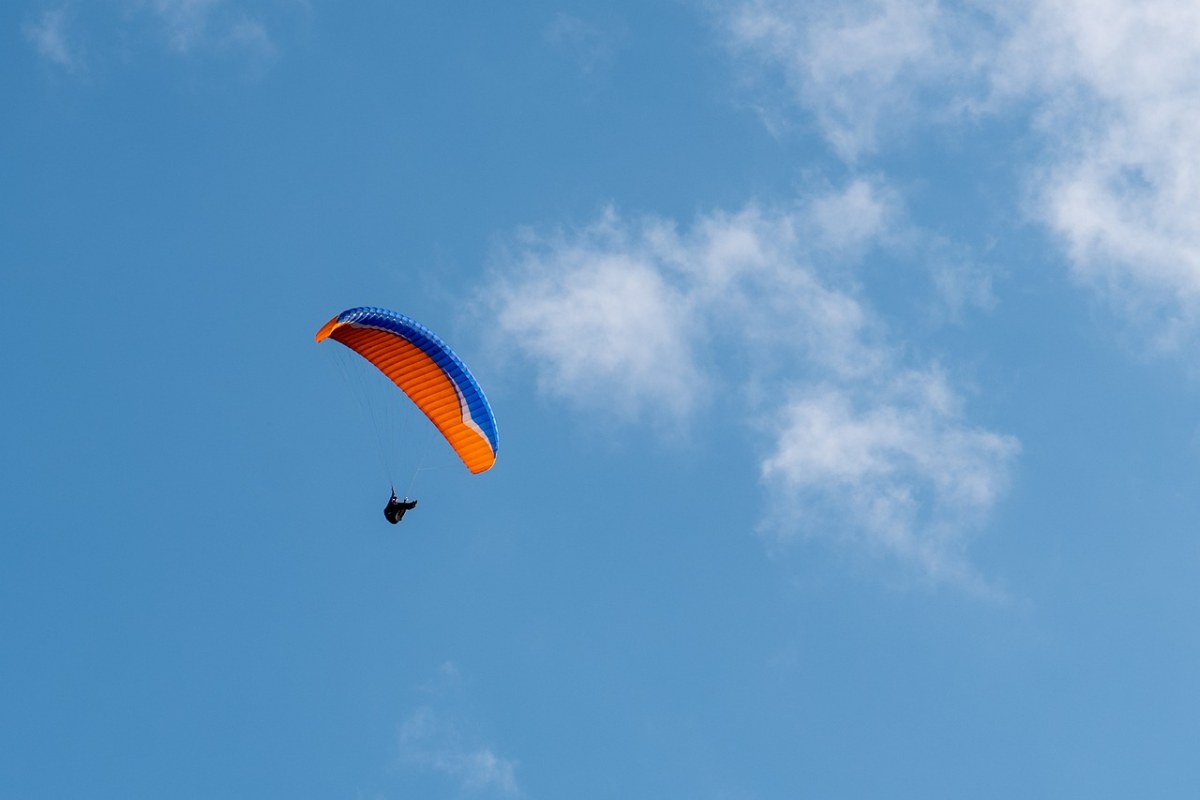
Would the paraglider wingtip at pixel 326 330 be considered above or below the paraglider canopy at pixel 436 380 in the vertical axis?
below

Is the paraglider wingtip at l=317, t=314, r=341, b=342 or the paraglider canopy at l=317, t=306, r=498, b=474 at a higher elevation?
the paraglider canopy at l=317, t=306, r=498, b=474

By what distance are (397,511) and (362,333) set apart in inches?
172

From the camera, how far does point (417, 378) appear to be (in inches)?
1772

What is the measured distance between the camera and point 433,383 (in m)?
44.9

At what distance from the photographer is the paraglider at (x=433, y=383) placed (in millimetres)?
44188

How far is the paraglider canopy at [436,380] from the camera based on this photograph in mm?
44188

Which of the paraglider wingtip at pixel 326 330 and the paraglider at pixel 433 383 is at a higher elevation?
the paraglider at pixel 433 383

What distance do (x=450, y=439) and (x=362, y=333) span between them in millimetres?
3339

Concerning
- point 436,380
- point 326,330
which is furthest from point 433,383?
point 326,330

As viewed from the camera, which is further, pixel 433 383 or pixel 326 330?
pixel 433 383

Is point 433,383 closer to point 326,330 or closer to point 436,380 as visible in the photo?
point 436,380

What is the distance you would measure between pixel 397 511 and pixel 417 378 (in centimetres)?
329

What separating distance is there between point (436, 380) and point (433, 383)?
0.14 meters

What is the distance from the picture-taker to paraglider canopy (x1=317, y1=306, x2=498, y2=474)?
4419 centimetres
